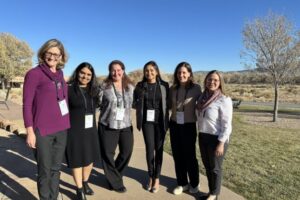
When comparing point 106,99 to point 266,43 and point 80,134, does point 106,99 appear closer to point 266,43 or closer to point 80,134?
point 80,134

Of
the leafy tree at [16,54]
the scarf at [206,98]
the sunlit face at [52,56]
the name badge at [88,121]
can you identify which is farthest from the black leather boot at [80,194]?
the leafy tree at [16,54]

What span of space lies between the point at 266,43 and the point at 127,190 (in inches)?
475

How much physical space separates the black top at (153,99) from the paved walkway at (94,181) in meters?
1.10

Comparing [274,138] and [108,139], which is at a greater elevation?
[108,139]

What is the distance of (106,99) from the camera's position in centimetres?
446

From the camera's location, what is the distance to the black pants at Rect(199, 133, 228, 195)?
13.5 feet

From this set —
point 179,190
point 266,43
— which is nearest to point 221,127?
point 179,190

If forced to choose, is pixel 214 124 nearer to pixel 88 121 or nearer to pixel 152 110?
pixel 152 110

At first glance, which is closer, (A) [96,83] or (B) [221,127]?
(B) [221,127]

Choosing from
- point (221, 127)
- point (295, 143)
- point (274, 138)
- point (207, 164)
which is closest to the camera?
point (221, 127)

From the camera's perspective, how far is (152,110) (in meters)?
4.54

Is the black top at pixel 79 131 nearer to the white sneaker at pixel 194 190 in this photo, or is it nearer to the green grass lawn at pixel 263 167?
the white sneaker at pixel 194 190

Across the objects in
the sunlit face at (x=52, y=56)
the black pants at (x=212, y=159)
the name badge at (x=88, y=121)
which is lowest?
the black pants at (x=212, y=159)

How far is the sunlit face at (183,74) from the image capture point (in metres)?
4.37
